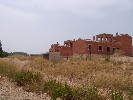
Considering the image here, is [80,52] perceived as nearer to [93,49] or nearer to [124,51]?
[93,49]

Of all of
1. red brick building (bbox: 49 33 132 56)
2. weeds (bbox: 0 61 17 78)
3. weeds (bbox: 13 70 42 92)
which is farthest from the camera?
red brick building (bbox: 49 33 132 56)

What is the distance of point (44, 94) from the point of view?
1374 cm

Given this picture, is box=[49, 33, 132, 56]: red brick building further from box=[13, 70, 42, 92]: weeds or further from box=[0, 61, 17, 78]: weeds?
box=[13, 70, 42, 92]: weeds

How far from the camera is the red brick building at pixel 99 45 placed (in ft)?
183

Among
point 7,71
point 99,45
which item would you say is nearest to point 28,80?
point 7,71

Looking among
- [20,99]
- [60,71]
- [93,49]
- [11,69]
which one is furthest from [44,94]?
[93,49]

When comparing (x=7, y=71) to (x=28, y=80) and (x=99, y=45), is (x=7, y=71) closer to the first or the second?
(x=28, y=80)

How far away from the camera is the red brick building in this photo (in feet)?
183

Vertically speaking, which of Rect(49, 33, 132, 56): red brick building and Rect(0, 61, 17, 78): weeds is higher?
Rect(49, 33, 132, 56): red brick building

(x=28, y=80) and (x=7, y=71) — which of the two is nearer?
(x=28, y=80)

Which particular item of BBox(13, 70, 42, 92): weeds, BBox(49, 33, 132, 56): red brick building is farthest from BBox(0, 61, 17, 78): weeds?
BBox(49, 33, 132, 56): red brick building

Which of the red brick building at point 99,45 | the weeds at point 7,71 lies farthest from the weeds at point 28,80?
the red brick building at point 99,45

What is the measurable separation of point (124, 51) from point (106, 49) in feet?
13.0

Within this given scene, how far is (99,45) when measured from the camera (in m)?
56.7
